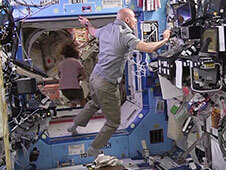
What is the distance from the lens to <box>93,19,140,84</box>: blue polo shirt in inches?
182

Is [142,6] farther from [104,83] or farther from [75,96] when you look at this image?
[75,96]

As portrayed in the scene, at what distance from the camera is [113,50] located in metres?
4.70

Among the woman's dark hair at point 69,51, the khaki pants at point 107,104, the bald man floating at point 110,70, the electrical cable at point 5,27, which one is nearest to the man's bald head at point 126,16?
the bald man floating at point 110,70

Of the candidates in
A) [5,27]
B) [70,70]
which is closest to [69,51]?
[70,70]

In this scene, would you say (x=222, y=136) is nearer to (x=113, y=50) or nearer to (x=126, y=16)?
(x=113, y=50)

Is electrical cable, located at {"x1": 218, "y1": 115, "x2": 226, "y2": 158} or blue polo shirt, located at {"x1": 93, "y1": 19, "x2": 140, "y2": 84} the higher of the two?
blue polo shirt, located at {"x1": 93, "y1": 19, "x2": 140, "y2": 84}

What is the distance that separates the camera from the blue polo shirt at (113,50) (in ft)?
15.1

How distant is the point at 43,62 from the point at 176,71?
15.6 feet

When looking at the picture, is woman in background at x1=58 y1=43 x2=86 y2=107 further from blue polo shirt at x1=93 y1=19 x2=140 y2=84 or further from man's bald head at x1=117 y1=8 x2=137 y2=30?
man's bald head at x1=117 y1=8 x2=137 y2=30

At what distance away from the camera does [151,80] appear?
18.0ft

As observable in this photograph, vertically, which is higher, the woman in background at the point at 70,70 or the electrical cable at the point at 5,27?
the electrical cable at the point at 5,27

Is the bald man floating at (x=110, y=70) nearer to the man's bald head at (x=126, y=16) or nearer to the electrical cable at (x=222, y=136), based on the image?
the man's bald head at (x=126, y=16)

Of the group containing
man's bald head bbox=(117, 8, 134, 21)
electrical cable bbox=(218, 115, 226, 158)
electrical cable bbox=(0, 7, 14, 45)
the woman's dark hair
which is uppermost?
man's bald head bbox=(117, 8, 134, 21)

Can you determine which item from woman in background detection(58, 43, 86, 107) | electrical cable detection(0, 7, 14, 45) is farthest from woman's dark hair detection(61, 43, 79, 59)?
electrical cable detection(0, 7, 14, 45)
